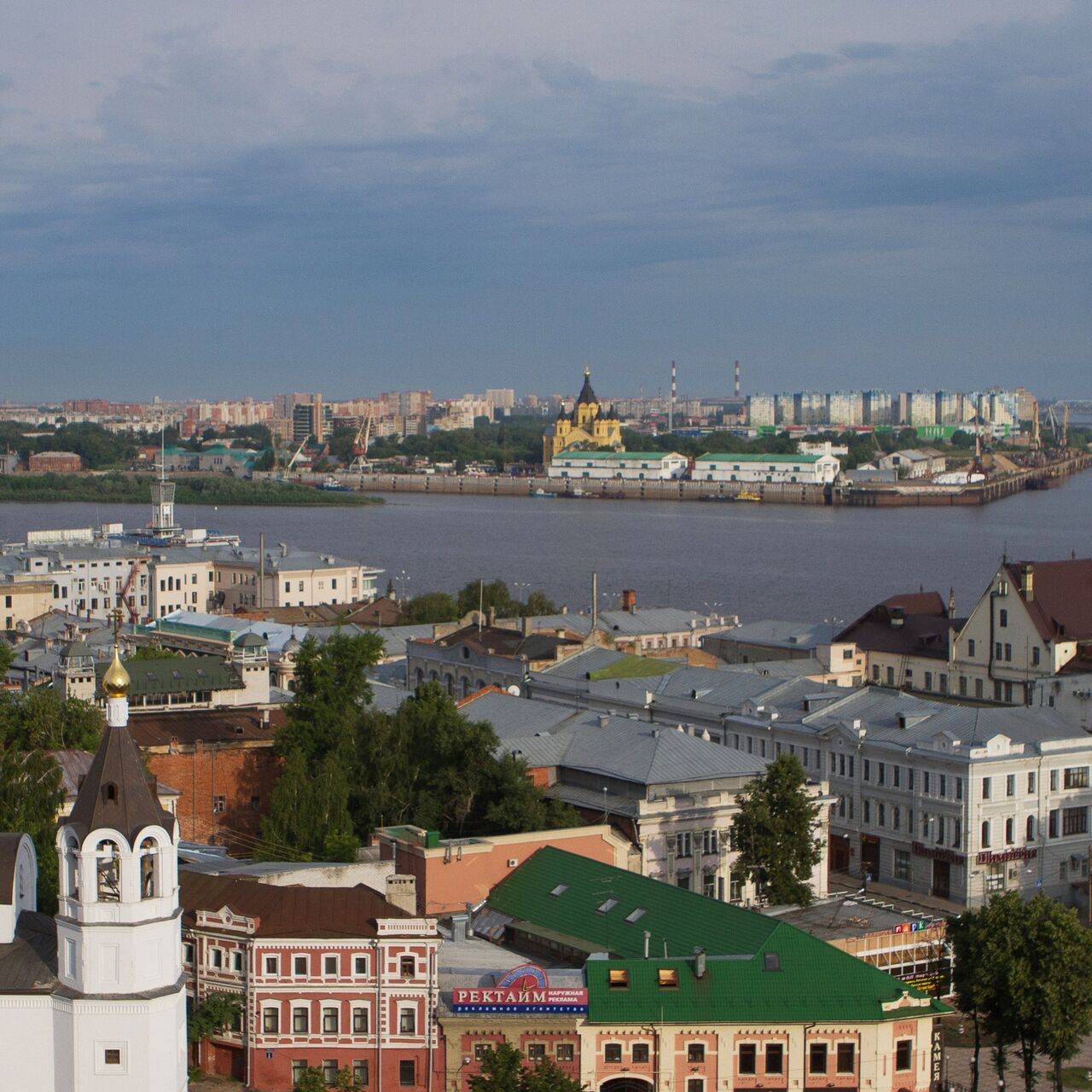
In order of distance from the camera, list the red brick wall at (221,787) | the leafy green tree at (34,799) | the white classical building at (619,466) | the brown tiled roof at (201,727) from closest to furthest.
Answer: the leafy green tree at (34,799) < the red brick wall at (221,787) < the brown tiled roof at (201,727) < the white classical building at (619,466)

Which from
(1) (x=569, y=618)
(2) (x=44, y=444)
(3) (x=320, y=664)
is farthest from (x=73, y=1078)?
Answer: (2) (x=44, y=444)

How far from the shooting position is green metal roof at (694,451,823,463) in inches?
4579

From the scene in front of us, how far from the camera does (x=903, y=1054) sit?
1298 cm

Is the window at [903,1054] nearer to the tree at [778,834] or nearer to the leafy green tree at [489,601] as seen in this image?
the tree at [778,834]

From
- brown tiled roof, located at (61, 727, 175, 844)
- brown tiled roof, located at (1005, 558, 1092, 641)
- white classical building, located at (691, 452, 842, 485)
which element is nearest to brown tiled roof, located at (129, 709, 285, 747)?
brown tiled roof, located at (61, 727, 175, 844)

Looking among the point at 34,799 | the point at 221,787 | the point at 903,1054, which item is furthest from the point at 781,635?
the point at 903,1054

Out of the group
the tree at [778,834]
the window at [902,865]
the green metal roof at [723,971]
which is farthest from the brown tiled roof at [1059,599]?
the green metal roof at [723,971]

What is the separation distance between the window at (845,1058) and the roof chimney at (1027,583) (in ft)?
50.8

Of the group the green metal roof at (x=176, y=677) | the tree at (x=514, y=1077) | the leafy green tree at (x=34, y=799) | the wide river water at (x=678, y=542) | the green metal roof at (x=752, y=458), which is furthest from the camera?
the green metal roof at (x=752, y=458)

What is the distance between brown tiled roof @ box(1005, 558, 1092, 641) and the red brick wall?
12.3 m

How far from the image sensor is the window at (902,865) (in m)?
20.4

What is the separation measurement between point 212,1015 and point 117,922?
2724mm

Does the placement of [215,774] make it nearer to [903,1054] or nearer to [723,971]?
[723,971]

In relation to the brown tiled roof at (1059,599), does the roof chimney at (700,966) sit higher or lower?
lower
